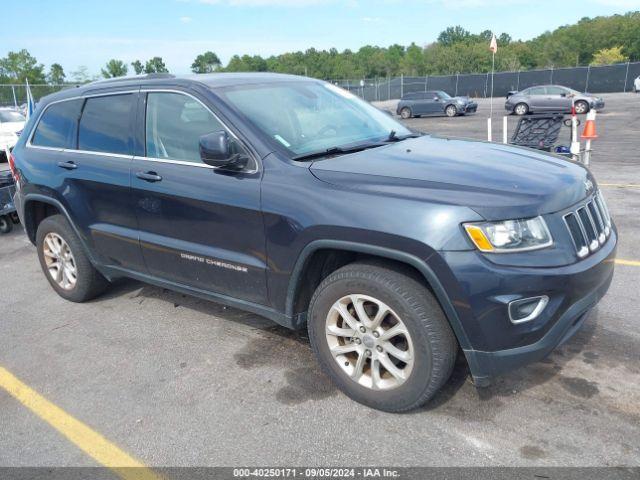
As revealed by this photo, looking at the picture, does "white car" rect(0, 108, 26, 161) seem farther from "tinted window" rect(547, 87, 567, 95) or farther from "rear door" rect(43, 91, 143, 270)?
"tinted window" rect(547, 87, 567, 95)

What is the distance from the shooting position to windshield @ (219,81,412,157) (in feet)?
11.4

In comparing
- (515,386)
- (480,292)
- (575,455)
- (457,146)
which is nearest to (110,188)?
(457,146)

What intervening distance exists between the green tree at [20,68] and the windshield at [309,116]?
82477mm

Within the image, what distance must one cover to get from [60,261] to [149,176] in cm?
173

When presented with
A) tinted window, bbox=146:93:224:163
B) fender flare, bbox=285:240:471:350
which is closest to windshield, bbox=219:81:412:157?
tinted window, bbox=146:93:224:163

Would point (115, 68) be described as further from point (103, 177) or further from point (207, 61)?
point (103, 177)

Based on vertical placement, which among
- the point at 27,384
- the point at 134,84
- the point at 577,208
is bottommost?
the point at 27,384

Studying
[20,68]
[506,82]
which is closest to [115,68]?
[20,68]

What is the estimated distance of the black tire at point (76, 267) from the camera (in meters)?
4.63

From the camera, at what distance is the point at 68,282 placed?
16.1 ft

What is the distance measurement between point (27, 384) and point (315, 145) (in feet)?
8.02

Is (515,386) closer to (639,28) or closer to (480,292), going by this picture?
(480,292)

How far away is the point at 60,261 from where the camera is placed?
4895 mm

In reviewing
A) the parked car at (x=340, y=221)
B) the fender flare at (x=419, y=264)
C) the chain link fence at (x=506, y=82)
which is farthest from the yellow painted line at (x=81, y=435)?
the chain link fence at (x=506, y=82)
